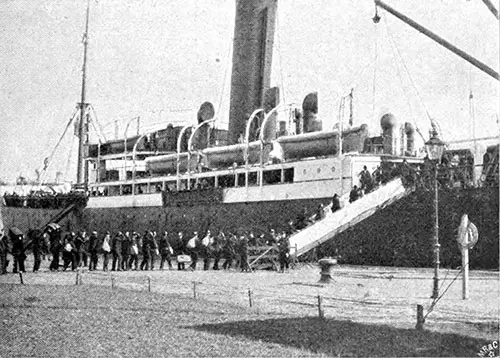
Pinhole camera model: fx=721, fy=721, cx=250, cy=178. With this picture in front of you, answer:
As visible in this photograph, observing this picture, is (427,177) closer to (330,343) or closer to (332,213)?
(332,213)

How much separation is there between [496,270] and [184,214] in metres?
15.1

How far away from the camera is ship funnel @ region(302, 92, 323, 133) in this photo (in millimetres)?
30312

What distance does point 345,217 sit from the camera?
21.9 metres

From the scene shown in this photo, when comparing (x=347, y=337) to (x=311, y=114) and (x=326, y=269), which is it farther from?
(x=311, y=114)

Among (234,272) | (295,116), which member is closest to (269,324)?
(234,272)

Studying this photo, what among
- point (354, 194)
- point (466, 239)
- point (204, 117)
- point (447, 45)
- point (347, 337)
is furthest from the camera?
point (204, 117)

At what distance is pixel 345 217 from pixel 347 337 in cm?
1382

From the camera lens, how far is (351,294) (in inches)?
518

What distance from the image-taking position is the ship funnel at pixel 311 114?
99.5 feet

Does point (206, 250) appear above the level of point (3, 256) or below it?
above

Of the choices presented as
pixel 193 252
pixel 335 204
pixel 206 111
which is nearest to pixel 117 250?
pixel 193 252

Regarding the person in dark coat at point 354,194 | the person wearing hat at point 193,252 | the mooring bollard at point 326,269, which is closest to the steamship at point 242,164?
the person in dark coat at point 354,194

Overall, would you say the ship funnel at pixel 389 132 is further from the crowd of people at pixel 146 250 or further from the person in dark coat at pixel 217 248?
the person in dark coat at pixel 217 248

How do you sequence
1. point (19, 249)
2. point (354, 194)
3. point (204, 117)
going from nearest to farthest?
1. point (19, 249)
2. point (354, 194)
3. point (204, 117)
